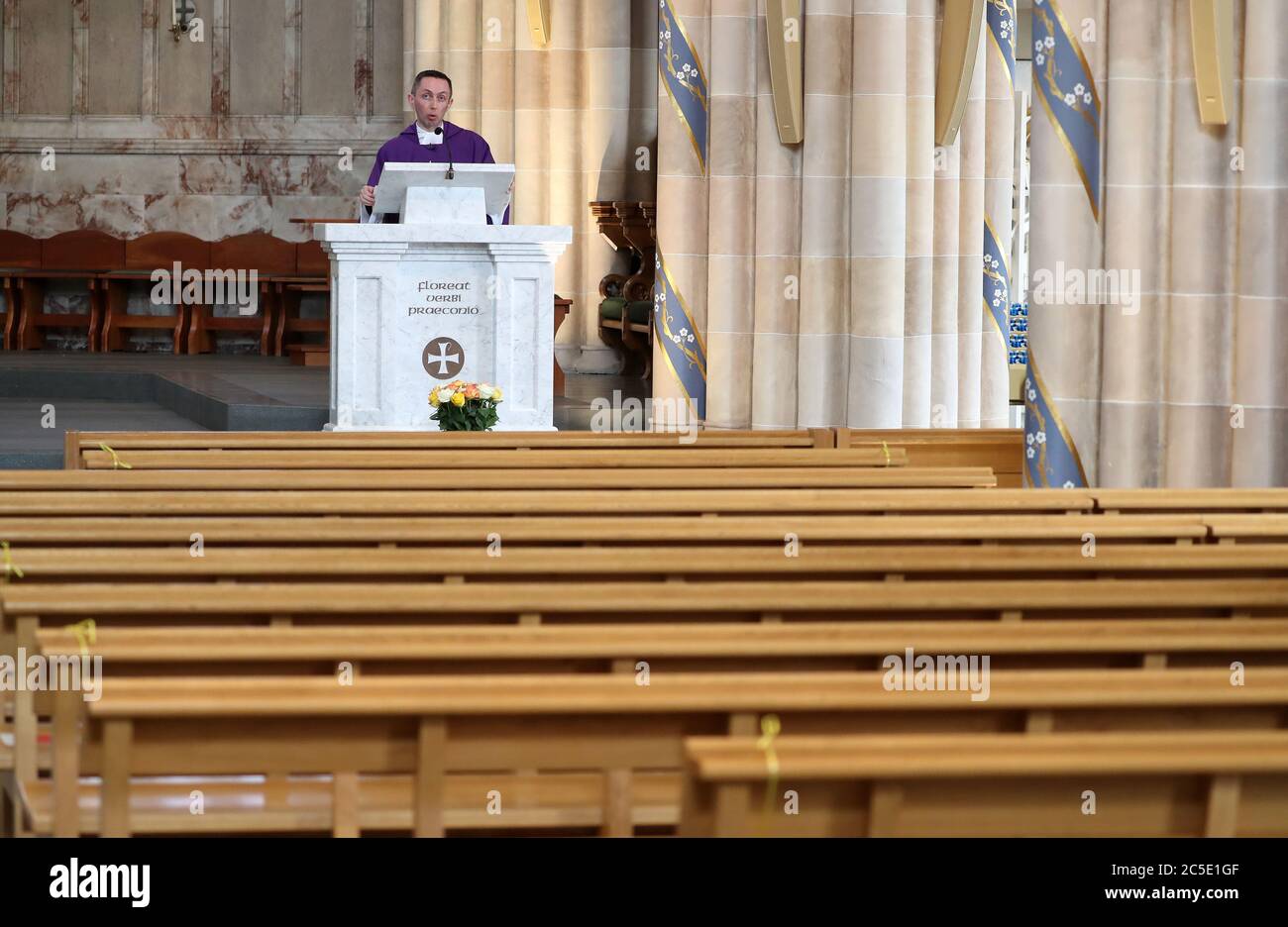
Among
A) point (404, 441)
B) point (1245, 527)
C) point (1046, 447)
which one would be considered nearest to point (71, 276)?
point (404, 441)

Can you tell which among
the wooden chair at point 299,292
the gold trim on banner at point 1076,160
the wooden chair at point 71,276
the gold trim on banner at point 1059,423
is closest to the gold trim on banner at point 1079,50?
the gold trim on banner at point 1076,160

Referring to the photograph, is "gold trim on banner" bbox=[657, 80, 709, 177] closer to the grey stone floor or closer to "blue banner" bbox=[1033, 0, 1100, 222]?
the grey stone floor

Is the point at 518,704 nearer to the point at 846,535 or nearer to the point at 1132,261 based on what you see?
the point at 846,535

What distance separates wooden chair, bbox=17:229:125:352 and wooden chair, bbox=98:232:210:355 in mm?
92

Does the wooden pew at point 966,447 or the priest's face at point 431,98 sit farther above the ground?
the priest's face at point 431,98

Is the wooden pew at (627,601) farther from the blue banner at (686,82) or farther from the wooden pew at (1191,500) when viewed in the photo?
the blue banner at (686,82)

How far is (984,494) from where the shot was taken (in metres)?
4.68

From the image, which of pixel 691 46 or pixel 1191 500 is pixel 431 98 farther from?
pixel 1191 500

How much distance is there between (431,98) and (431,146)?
41cm

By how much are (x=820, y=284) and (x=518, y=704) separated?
25.3ft

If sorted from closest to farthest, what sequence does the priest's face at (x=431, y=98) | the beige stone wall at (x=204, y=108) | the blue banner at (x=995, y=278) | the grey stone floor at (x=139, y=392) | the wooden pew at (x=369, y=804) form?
1. the wooden pew at (x=369, y=804)
2. the priest's face at (x=431, y=98)
3. the grey stone floor at (x=139, y=392)
4. the blue banner at (x=995, y=278)
5. the beige stone wall at (x=204, y=108)

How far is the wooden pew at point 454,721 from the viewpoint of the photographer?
2.29 meters

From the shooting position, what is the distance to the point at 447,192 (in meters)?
8.96

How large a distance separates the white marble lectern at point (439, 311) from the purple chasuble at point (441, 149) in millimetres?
285
